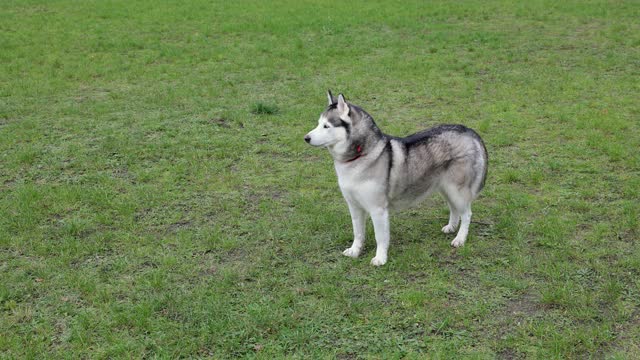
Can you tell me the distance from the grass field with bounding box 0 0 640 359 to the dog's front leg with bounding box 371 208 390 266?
0.10m

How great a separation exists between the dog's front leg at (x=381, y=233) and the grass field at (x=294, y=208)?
101 mm

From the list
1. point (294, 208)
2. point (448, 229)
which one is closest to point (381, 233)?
point (448, 229)

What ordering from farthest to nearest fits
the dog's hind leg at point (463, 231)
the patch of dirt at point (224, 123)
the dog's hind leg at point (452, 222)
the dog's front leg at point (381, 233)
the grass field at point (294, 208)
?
the patch of dirt at point (224, 123), the dog's hind leg at point (452, 222), the dog's hind leg at point (463, 231), the dog's front leg at point (381, 233), the grass field at point (294, 208)

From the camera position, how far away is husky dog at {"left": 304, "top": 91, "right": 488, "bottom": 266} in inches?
209

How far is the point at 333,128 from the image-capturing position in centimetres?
525

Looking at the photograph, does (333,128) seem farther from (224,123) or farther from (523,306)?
(224,123)

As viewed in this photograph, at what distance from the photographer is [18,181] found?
7.48 metres

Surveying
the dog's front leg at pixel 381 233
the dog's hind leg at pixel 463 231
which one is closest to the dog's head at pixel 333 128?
the dog's front leg at pixel 381 233

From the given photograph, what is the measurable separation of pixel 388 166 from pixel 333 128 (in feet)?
1.89

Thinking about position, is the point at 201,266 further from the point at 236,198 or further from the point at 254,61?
the point at 254,61

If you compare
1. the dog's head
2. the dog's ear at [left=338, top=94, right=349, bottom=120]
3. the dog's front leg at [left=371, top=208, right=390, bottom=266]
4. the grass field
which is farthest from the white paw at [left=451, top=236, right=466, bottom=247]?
the dog's ear at [left=338, top=94, right=349, bottom=120]

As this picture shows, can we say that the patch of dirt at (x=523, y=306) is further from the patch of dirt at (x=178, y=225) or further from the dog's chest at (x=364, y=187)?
the patch of dirt at (x=178, y=225)

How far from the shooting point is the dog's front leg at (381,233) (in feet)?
18.0

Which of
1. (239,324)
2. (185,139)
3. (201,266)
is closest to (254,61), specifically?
(185,139)
